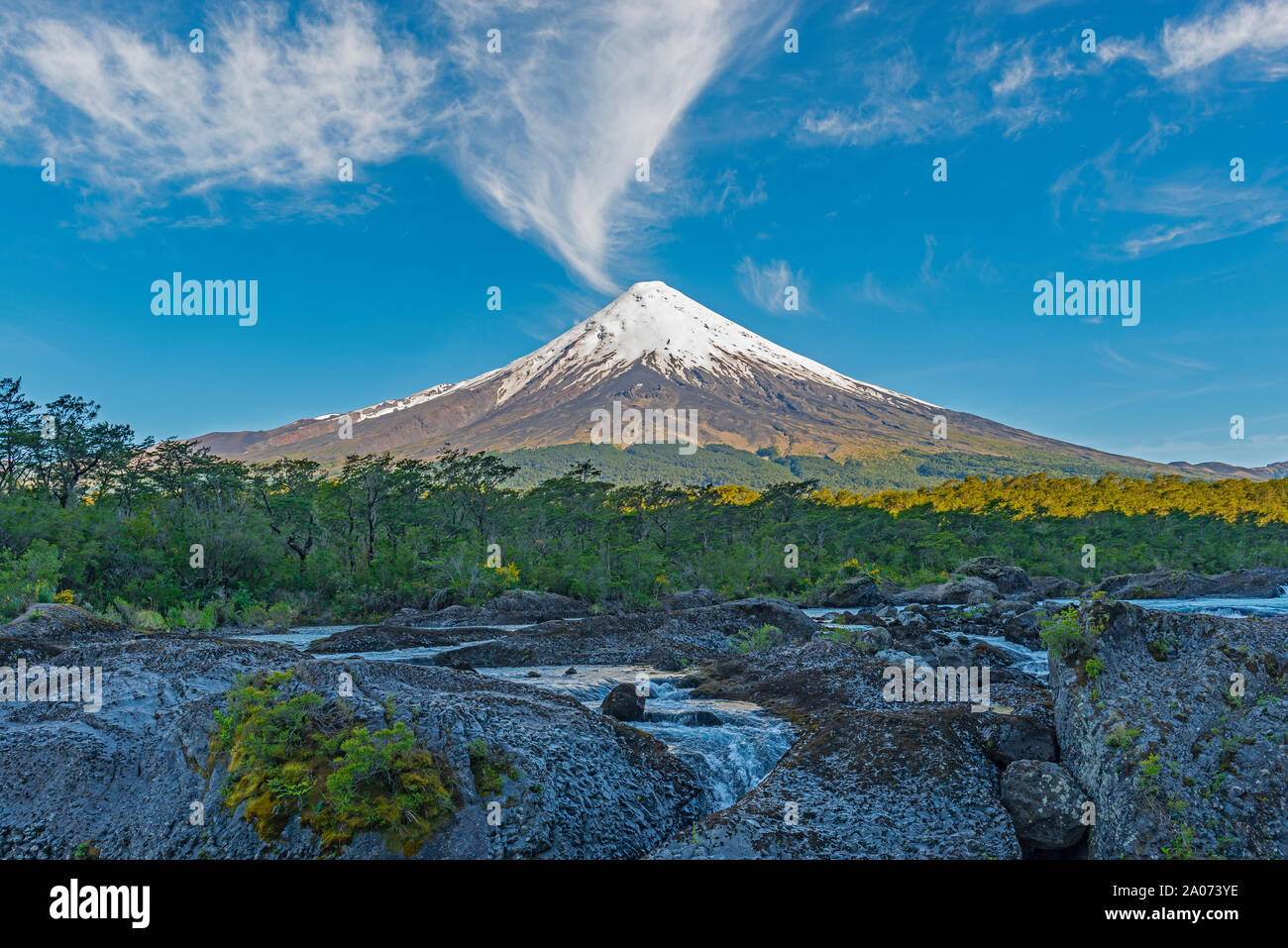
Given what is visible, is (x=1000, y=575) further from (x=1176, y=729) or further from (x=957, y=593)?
(x=1176, y=729)

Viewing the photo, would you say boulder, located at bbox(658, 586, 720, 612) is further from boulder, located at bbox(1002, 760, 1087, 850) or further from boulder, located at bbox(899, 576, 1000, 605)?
boulder, located at bbox(1002, 760, 1087, 850)

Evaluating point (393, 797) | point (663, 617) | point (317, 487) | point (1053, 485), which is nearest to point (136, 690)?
point (393, 797)

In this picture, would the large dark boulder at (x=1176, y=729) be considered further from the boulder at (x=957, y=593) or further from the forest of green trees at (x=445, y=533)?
the boulder at (x=957, y=593)

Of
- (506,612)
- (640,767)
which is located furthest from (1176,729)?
(506,612)

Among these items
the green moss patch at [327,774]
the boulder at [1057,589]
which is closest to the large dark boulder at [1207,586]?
the boulder at [1057,589]

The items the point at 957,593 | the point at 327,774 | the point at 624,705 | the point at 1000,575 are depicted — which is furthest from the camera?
the point at 1000,575
